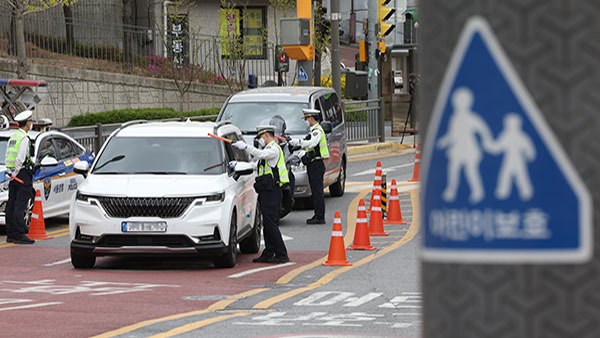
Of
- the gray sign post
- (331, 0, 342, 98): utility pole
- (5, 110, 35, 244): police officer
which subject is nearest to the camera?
A: the gray sign post

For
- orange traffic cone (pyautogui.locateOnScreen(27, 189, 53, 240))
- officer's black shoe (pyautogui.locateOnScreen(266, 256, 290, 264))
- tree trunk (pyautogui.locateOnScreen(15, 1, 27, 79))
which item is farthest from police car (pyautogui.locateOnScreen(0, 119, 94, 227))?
tree trunk (pyautogui.locateOnScreen(15, 1, 27, 79))

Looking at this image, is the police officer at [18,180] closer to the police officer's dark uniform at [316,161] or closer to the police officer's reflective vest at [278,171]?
the police officer's reflective vest at [278,171]

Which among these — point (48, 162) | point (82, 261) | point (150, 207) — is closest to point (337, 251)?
point (150, 207)

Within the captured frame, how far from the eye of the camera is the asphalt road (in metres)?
8.99

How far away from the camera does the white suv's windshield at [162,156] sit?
45.2ft

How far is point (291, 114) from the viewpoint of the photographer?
19828 millimetres

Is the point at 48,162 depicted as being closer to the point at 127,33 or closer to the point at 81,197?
the point at 81,197

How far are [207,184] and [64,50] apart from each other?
23.4 m

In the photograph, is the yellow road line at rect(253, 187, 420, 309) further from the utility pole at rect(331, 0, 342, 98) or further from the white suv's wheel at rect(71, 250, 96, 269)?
the utility pole at rect(331, 0, 342, 98)

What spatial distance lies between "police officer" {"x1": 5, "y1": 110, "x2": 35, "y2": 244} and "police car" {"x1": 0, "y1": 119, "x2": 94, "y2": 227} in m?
0.66

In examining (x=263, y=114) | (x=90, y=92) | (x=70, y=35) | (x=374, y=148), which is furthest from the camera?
(x=70, y=35)

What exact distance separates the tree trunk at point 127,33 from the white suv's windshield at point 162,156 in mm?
23129

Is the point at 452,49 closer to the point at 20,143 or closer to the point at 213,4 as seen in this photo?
the point at 20,143

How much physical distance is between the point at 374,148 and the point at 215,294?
20811mm
